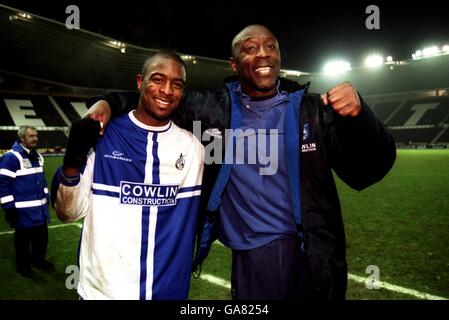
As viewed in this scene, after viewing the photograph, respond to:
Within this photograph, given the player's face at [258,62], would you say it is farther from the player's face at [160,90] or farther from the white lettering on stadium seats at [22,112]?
the white lettering on stadium seats at [22,112]

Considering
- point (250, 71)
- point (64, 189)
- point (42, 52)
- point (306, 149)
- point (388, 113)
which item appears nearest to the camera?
point (64, 189)

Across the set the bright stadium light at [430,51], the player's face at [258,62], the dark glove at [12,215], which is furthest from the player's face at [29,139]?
the bright stadium light at [430,51]

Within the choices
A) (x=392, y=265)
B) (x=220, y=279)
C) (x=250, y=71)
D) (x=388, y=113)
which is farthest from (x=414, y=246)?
(x=388, y=113)

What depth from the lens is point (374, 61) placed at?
137ft

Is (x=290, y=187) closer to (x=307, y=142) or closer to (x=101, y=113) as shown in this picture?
(x=307, y=142)

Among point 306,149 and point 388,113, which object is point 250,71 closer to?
point 306,149

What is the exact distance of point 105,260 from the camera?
79.7 inches

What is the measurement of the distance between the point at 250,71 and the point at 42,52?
1190 inches

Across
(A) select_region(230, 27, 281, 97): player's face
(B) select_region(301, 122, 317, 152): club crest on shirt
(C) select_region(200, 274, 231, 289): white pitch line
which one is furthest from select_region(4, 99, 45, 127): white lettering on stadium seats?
(B) select_region(301, 122, 317, 152): club crest on shirt

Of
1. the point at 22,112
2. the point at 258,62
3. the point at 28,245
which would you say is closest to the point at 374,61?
the point at 22,112

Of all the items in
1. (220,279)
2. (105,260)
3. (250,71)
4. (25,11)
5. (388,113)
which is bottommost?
(220,279)

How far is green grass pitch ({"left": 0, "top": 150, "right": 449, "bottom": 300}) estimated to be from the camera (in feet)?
13.4

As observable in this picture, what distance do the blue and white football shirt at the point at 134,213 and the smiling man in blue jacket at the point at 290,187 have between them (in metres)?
0.18

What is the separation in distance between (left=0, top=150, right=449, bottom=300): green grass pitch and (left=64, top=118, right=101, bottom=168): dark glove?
262 centimetres
